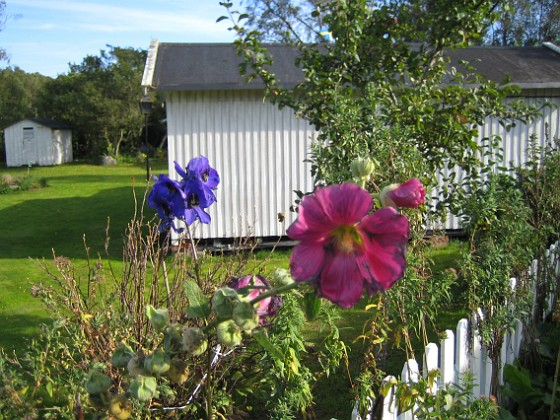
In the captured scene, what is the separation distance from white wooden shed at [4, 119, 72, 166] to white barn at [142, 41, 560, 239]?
24821 millimetres

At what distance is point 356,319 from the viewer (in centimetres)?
573

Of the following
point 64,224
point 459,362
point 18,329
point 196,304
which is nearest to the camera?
point 196,304

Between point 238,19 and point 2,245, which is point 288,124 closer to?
point 238,19

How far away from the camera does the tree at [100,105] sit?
3259cm

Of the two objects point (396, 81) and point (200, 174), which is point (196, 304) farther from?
point (396, 81)

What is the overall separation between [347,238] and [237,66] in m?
7.83

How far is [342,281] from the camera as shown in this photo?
0.80 metres

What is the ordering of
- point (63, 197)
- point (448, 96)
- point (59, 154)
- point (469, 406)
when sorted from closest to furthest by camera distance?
point (469, 406) → point (448, 96) → point (63, 197) → point (59, 154)

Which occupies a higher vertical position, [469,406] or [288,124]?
[288,124]

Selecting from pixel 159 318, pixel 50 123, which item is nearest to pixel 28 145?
pixel 50 123

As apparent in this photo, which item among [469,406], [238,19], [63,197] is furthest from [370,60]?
[63,197]

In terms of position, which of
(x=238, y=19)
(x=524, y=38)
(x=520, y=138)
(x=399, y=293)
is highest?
(x=524, y=38)

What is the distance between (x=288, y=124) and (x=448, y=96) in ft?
14.8

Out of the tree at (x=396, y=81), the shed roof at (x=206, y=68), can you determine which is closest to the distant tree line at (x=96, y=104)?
the shed roof at (x=206, y=68)
